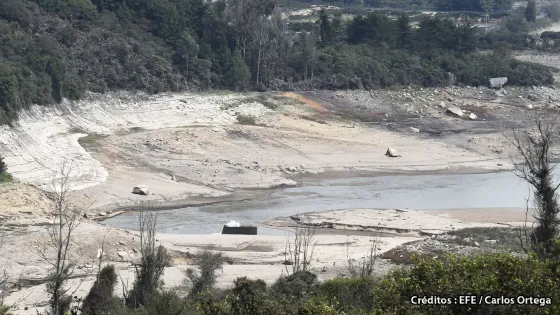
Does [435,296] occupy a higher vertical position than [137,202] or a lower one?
higher

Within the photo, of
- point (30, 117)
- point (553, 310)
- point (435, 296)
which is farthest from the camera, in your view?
point (30, 117)

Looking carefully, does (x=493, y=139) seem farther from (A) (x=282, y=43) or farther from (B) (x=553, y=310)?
(B) (x=553, y=310)

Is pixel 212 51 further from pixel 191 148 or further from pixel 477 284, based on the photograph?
pixel 477 284

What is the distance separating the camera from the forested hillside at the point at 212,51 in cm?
6675

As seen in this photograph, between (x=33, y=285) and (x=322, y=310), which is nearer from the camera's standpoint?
(x=322, y=310)

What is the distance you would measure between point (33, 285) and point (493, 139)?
4412cm

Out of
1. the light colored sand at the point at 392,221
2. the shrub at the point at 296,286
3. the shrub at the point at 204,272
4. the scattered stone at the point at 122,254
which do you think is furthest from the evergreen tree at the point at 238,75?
the shrub at the point at 296,286

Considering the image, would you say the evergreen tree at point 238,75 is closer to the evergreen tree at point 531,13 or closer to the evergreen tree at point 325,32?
the evergreen tree at point 325,32

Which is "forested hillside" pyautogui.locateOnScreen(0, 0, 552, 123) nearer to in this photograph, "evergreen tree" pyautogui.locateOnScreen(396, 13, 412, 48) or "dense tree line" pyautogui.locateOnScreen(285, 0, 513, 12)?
"evergreen tree" pyautogui.locateOnScreen(396, 13, 412, 48)

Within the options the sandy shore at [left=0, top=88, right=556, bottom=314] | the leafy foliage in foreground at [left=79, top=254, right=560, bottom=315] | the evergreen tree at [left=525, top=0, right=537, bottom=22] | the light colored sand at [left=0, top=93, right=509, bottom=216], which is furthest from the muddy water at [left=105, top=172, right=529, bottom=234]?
Answer: the evergreen tree at [left=525, top=0, right=537, bottom=22]

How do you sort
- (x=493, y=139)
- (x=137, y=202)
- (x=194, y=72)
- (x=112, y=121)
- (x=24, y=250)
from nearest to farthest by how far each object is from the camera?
(x=24, y=250) < (x=137, y=202) < (x=112, y=121) < (x=493, y=139) < (x=194, y=72)

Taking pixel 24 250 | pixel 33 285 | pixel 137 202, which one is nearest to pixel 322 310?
pixel 33 285

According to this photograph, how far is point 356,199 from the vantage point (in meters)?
50.1

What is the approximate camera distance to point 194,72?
75625mm
